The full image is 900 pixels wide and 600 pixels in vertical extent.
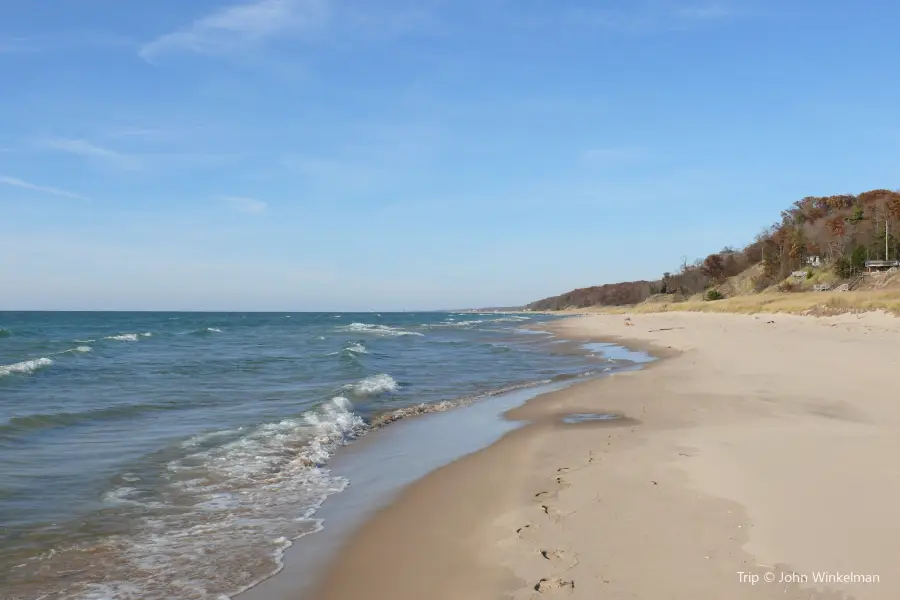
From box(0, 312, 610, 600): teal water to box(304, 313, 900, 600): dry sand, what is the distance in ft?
4.50

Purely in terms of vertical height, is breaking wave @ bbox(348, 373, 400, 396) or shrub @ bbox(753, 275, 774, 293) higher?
shrub @ bbox(753, 275, 774, 293)

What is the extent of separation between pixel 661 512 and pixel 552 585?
1.86 m

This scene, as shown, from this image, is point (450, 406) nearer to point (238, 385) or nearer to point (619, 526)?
point (238, 385)

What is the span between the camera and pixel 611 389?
607 inches

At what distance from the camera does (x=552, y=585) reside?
4430 mm

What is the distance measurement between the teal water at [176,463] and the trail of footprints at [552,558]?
243cm

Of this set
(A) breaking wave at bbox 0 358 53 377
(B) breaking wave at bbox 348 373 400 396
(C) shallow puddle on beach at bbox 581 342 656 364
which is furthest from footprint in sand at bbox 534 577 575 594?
(A) breaking wave at bbox 0 358 53 377

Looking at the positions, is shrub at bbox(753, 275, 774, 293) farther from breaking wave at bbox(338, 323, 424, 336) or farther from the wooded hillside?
breaking wave at bbox(338, 323, 424, 336)

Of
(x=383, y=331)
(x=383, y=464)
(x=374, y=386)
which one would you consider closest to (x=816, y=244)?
(x=383, y=331)

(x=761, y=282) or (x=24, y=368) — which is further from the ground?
(x=761, y=282)

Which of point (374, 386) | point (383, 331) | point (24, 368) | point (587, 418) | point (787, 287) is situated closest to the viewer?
point (587, 418)

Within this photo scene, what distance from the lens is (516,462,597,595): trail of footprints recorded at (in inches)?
173

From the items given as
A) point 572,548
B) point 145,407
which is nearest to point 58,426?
point 145,407

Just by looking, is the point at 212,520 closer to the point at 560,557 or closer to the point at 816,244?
the point at 560,557
